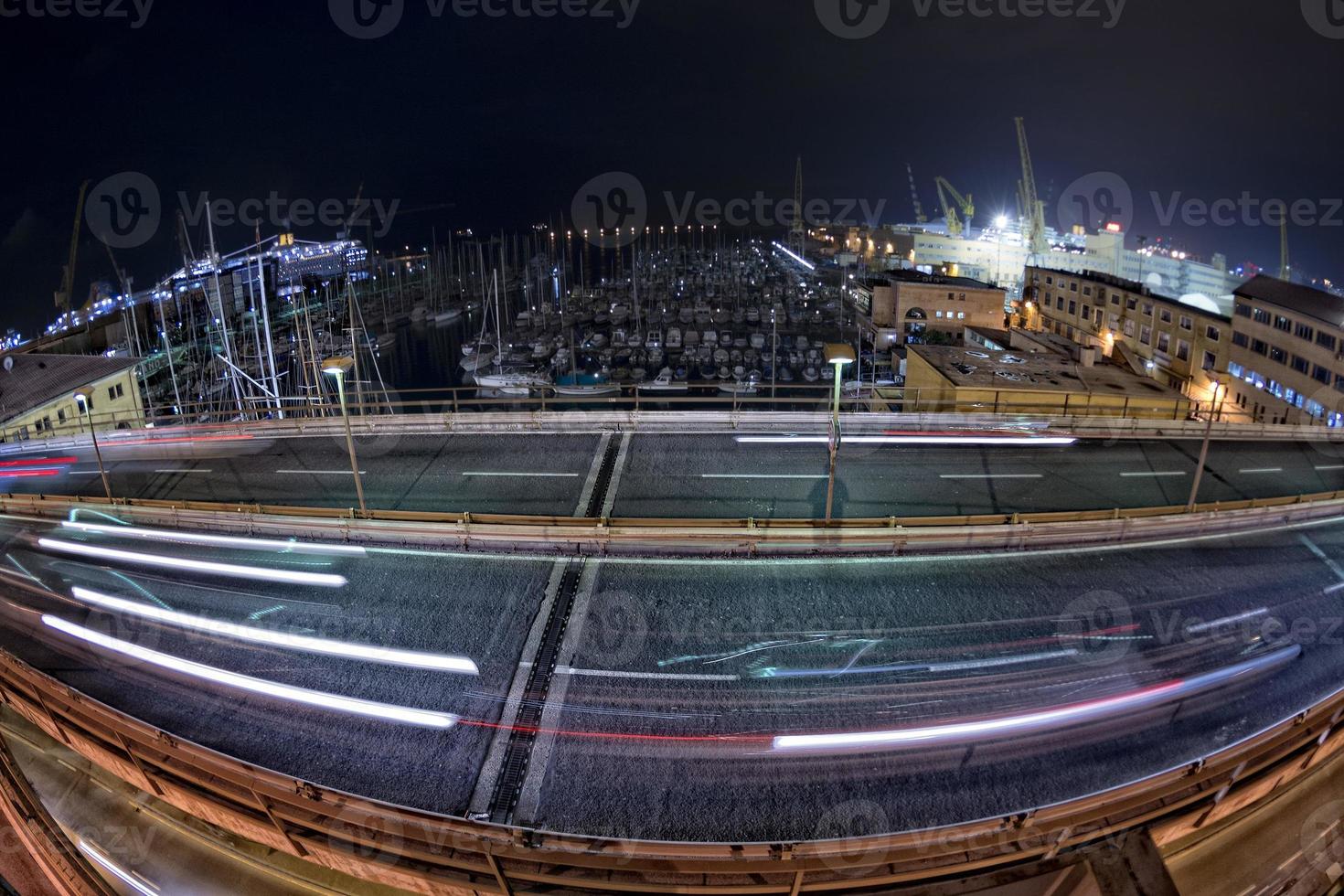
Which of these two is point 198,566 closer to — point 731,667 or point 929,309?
point 731,667

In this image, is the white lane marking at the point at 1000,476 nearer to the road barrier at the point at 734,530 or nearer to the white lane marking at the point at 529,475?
the road barrier at the point at 734,530

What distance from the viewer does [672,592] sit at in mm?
9023

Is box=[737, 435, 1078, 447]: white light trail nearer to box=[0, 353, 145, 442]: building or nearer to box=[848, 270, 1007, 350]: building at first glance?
box=[0, 353, 145, 442]: building

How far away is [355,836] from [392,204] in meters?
208

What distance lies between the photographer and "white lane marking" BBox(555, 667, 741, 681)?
306 inches

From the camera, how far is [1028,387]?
62.5ft

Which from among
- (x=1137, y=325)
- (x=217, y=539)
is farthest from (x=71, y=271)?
(x=1137, y=325)

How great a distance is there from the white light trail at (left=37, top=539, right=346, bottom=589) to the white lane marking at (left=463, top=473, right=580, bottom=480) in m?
3.23

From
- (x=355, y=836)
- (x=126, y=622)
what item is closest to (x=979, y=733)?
(x=355, y=836)

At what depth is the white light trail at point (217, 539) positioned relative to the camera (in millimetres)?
10242

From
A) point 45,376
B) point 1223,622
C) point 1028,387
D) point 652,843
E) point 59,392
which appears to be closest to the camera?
point 652,843

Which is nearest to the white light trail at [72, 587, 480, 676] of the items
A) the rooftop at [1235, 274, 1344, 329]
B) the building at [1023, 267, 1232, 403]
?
the building at [1023, 267, 1232, 403]

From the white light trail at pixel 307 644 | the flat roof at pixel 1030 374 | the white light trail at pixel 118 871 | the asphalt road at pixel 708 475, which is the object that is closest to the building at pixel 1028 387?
the flat roof at pixel 1030 374

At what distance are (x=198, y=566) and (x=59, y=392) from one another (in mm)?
17640
